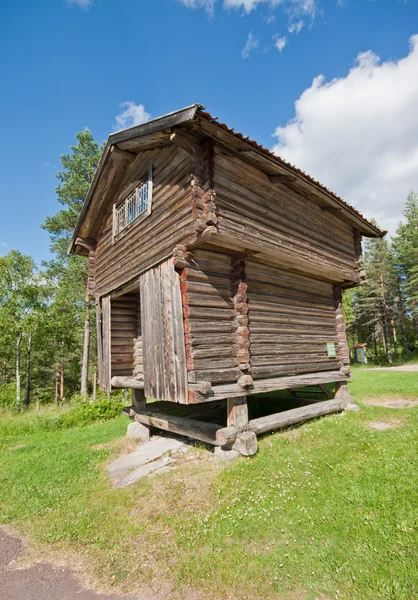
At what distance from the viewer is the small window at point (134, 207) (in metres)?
8.41

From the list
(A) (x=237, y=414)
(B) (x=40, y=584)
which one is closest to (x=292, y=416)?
(A) (x=237, y=414)

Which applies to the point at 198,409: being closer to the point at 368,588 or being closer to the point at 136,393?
the point at 136,393

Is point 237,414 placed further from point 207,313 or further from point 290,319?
point 290,319

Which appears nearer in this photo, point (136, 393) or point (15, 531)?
point (15, 531)

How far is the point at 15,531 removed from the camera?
5055 mm

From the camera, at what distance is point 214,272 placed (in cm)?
718

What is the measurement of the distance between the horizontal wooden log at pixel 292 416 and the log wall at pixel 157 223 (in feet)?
15.4

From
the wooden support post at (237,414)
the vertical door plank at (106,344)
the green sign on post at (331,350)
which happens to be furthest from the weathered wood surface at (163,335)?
the green sign on post at (331,350)

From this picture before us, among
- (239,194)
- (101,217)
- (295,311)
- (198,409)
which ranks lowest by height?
(198,409)

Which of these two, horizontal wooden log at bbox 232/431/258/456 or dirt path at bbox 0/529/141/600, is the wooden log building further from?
dirt path at bbox 0/529/141/600

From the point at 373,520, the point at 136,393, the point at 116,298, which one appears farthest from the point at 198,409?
the point at 373,520

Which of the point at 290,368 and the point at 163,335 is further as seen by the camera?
the point at 290,368

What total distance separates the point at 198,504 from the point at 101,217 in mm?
9622

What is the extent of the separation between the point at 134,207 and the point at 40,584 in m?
8.36
